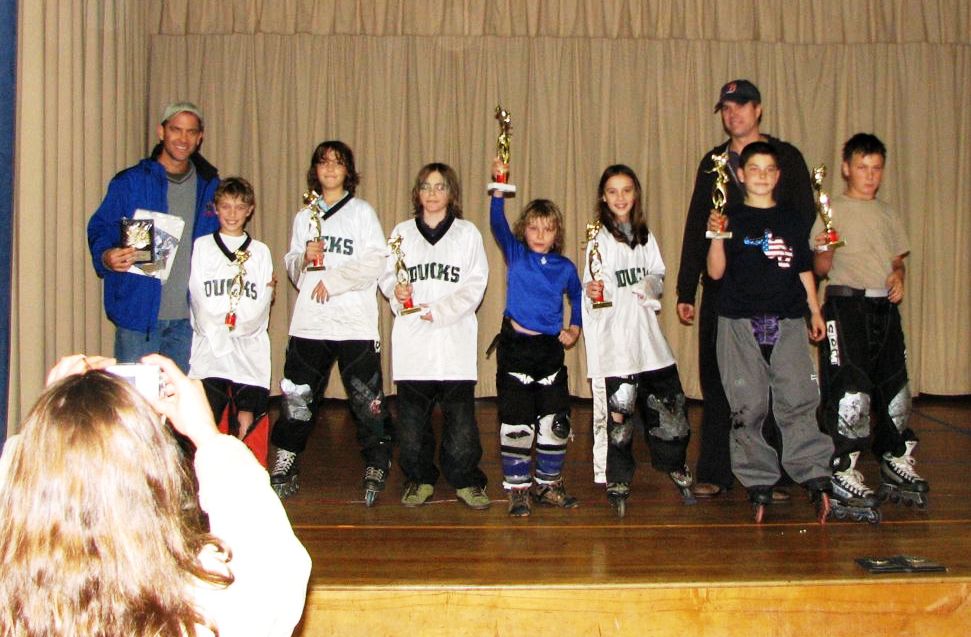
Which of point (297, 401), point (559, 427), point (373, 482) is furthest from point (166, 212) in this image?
point (559, 427)

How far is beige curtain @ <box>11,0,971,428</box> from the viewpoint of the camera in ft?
20.5

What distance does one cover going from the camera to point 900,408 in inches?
150

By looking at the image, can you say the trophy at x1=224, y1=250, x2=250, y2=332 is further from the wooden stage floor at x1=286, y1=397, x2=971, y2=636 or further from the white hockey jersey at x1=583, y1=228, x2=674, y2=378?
the white hockey jersey at x1=583, y1=228, x2=674, y2=378

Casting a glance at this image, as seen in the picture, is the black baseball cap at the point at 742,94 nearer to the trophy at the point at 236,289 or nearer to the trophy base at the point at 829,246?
the trophy base at the point at 829,246

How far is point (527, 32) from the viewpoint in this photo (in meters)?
6.29

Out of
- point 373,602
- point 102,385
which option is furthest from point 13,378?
point 102,385

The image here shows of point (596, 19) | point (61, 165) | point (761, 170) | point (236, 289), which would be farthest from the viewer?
point (596, 19)

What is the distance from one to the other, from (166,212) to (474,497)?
1643 millimetres

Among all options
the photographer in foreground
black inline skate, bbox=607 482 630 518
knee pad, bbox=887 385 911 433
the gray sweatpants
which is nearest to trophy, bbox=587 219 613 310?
the gray sweatpants

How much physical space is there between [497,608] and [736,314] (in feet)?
4.62

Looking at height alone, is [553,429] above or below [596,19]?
below

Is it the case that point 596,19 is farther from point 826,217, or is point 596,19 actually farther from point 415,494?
point 415,494

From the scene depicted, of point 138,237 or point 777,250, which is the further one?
point 138,237

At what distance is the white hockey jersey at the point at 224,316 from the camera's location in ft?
12.8
